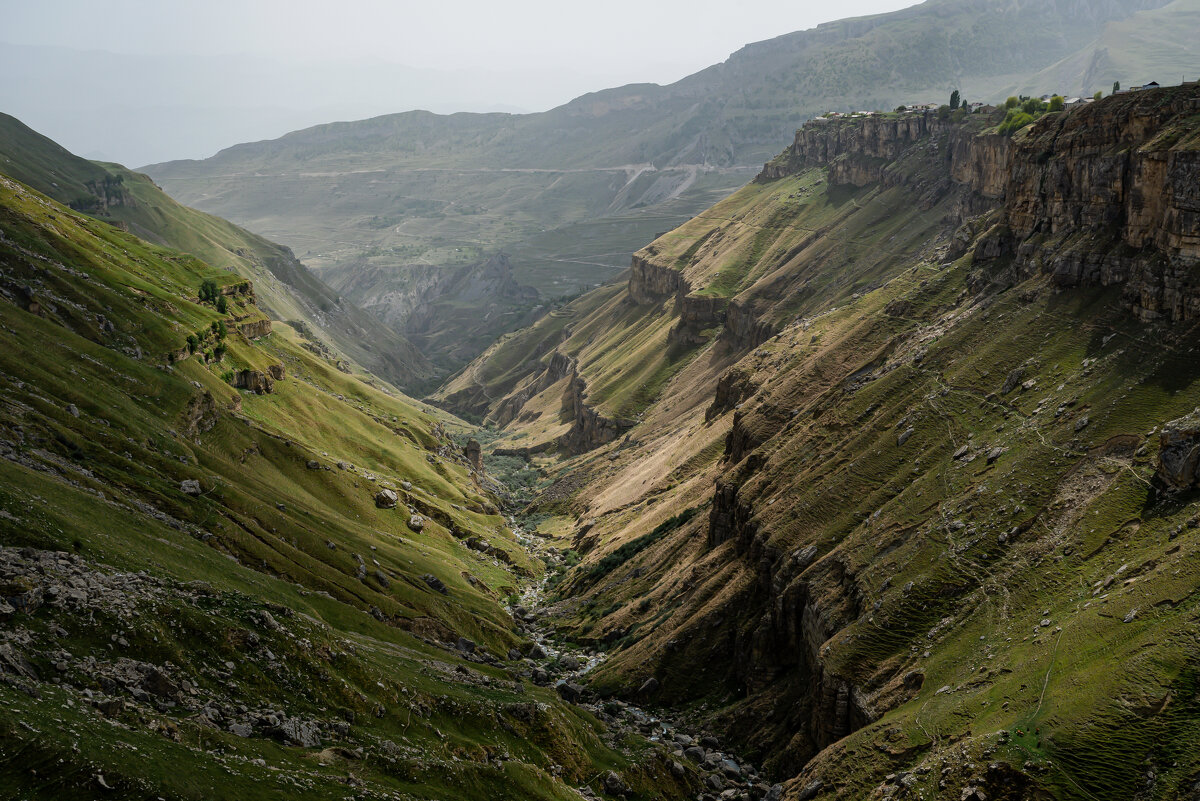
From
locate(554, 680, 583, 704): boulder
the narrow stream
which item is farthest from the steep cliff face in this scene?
locate(554, 680, 583, 704): boulder

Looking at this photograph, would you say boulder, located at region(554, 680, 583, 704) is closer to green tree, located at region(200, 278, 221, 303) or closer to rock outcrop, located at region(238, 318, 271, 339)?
rock outcrop, located at region(238, 318, 271, 339)

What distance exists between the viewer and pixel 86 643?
4694 centimetres

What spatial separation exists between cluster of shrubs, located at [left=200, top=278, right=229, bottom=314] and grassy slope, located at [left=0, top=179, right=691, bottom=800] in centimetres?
555

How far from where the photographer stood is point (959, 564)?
224 ft

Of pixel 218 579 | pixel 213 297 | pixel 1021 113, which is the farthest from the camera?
pixel 1021 113

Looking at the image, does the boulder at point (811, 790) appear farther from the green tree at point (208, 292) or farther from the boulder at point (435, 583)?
the green tree at point (208, 292)

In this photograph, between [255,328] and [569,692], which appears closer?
[569,692]

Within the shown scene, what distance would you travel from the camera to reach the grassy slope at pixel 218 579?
43250 millimetres

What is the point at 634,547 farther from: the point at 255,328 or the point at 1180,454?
the point at 255,328

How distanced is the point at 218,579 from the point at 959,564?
53.8m

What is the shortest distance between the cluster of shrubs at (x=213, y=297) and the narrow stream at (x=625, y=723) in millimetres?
76499

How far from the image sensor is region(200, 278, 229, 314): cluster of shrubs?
16112 centimetres

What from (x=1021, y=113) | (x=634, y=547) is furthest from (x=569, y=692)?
(x=1021, y=113)

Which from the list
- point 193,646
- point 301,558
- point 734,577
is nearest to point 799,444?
point 734,577
